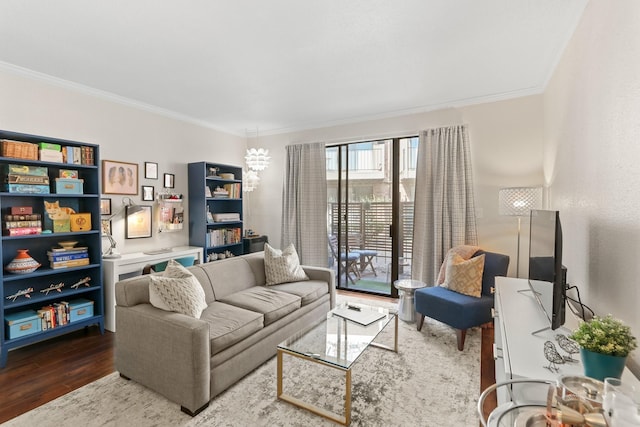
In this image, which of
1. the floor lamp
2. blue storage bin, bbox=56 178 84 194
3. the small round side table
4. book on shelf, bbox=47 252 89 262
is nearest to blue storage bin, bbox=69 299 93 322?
book on shelf, bbox=47 252 89 262

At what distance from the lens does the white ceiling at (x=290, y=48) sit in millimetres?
2027

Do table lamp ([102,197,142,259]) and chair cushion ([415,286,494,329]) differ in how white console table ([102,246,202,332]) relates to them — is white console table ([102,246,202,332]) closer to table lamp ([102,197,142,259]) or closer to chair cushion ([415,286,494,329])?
table lamp ([102,197,142,259])

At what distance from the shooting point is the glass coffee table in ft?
6.31

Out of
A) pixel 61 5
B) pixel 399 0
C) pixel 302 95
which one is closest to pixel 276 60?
pixel 302 95

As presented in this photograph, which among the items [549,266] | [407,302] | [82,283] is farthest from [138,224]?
[549,266]

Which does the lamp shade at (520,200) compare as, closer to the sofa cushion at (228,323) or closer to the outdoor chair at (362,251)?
the outdoor chair at (362,251)

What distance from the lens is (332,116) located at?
4.49 m

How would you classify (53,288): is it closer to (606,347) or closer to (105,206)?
(105,206)

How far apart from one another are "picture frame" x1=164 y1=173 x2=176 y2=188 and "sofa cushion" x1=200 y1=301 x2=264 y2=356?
2266 millimetres

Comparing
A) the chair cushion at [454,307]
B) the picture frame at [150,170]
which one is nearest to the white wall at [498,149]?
the chair cushion at [454,307]

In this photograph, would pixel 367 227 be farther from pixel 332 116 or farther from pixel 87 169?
pixel 87 169

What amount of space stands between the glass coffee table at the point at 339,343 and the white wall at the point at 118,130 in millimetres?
2785

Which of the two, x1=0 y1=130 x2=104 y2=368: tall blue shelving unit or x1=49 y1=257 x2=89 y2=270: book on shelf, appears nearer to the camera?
x1=0 y1=130 x2=104 y2=368: tall blue shelving unit

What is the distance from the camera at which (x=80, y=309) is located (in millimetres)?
3027
